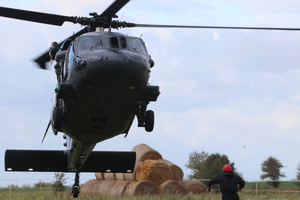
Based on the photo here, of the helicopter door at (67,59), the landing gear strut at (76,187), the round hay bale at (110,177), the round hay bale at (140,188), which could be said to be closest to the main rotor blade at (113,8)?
the helicopter door at (67,59)

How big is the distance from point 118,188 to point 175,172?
3125 millimetres

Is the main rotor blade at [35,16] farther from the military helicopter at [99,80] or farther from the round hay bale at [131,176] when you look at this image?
the round hay bale at [131,176]

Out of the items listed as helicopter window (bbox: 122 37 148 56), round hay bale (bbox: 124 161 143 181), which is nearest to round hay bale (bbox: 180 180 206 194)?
round hay bale (bbox: 124 161 143 181)

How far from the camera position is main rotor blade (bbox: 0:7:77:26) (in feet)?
40.4

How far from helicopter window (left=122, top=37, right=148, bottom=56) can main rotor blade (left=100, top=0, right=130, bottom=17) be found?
1271 mm

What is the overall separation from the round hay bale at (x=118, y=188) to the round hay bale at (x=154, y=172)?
73 cm

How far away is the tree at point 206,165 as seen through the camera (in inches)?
1324

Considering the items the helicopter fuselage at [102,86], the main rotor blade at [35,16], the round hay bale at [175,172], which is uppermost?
the main rotor blade at [35,16]

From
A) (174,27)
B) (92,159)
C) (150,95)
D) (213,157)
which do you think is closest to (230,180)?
(150,95)

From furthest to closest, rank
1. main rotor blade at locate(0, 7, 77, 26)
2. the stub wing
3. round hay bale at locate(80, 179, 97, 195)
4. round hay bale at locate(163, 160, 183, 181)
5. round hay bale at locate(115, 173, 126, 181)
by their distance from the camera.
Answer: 1. round hay bale at locate(80, 179, 97, 195)
2. round hay bale at locate(163, 160, 183, 181)
3. round hay bale at locate(115, 173, 126, 181)
4. the stub wing
5. main rotor blade at locate(0, 7, 77, 26)

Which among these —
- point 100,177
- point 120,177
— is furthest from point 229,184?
point 100,177

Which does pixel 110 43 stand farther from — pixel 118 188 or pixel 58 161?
pixel 118 188

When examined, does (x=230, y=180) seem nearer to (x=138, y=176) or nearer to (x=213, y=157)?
(x=138, y=176)

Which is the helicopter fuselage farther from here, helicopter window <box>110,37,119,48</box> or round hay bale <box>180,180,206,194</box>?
round hay bale <box>180,180,206,194</box>
